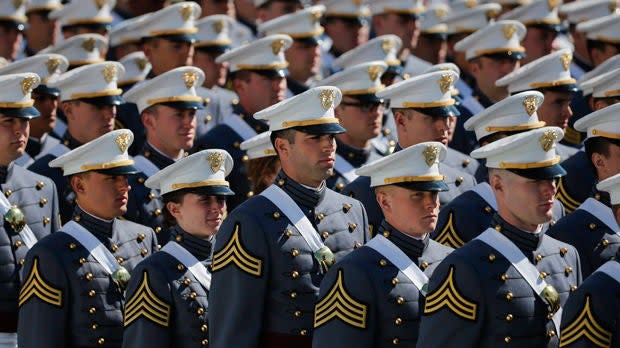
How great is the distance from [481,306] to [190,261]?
6.95ft

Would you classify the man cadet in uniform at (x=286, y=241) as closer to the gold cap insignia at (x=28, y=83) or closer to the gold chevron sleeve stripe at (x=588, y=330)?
the gold chevron sleeve stripe at (x=588, y=330)

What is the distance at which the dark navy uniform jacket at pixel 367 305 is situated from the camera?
34.7 feet

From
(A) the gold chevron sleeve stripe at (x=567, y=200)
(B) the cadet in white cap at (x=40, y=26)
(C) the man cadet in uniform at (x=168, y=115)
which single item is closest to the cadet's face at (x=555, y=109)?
(A) the gold chevron sleeve stripe at (x=567, y=200)

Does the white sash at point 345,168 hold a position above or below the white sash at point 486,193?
below

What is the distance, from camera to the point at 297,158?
11.4m

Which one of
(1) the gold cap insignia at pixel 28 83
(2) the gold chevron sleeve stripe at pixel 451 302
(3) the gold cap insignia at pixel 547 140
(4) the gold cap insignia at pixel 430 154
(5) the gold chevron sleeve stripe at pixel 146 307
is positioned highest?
(3) the gold cap insignia at pixel 547 140

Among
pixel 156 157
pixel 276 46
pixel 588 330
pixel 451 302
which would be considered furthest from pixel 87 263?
pixel 276 46

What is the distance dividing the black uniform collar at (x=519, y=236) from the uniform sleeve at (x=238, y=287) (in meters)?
1.42

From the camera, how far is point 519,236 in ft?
35.2

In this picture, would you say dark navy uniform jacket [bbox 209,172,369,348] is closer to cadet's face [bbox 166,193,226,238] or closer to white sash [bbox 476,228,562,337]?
cadet's face [bbox 166,193,226,238]

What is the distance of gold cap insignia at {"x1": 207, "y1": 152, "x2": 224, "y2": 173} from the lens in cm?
1181

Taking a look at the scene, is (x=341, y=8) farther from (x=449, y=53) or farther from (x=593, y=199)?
(x=593, y=199)

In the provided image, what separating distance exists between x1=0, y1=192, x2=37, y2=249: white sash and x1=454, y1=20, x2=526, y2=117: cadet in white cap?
429 centimetres

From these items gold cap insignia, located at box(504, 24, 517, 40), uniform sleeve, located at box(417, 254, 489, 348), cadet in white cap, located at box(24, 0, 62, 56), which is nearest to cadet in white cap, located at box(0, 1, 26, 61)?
cadet in white cap, located at box(24, 0, 62, 56)
